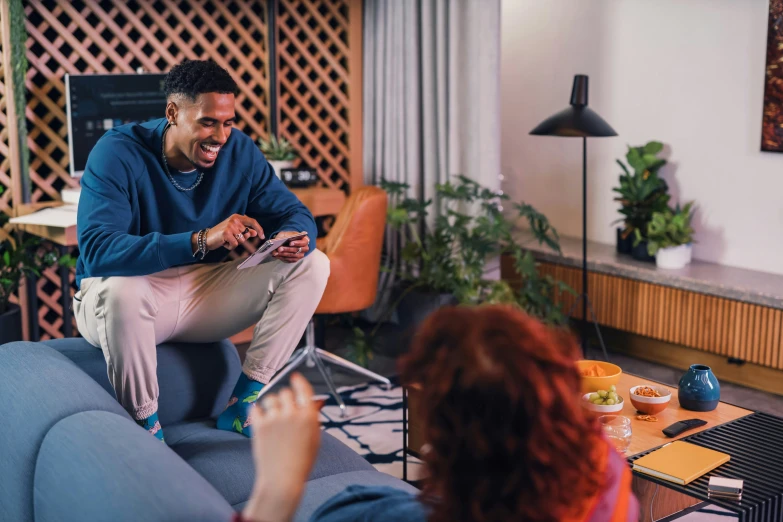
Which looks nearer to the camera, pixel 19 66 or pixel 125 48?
pixel 19 66

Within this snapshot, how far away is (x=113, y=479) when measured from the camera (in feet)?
3.95

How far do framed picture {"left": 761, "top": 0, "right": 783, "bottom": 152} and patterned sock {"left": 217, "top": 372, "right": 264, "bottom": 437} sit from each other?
2.46m

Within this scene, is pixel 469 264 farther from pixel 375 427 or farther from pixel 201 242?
pixel 201 242

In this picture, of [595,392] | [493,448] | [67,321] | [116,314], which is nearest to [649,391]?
[595,392]

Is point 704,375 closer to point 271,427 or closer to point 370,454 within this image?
point 370,454

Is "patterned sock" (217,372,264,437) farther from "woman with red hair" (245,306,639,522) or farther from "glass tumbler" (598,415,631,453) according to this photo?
"woman with red hair" (245,306,639,522)

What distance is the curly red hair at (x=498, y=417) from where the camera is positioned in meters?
0.86

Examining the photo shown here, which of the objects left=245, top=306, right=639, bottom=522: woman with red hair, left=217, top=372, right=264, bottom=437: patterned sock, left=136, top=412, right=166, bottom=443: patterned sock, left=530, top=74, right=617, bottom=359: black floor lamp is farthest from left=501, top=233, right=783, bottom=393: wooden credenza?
left=245, top=306, right=639, bottom=522: woman with red hair

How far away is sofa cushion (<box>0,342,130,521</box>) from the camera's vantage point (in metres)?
1.47

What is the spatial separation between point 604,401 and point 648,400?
0.11 metres

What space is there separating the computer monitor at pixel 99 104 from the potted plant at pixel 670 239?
2.20 metres

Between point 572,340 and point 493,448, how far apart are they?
16cm

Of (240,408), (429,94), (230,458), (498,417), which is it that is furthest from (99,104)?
(498,417)

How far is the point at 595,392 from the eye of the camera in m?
2.19
